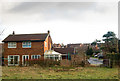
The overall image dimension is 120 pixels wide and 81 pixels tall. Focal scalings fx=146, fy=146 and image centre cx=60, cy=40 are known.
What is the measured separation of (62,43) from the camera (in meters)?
69.9

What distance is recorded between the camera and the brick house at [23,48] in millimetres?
28625

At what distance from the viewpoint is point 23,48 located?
29.1m

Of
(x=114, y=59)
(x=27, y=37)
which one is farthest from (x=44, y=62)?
(x=114, y=59)

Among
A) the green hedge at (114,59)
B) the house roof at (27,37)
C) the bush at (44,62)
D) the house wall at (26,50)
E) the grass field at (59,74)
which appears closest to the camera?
the grass field at (59,74)

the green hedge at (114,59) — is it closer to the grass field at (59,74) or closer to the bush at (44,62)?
the grass field at (59,74)

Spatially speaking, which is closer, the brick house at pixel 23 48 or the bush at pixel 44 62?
the bush at pixel 44 62

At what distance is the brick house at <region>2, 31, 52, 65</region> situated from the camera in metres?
28.6

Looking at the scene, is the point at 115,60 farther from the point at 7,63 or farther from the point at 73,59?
the point at 7,63

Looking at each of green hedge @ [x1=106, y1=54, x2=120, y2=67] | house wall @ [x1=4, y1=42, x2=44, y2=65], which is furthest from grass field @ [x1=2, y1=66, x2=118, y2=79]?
house wall @ [x1=4, y1=42, x2=44, y2=65]

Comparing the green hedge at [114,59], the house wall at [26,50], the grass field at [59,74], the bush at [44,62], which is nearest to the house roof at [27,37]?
the house wall at [26,50]

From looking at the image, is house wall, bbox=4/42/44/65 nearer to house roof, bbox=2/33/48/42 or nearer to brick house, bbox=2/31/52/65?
brick house, bbox=2/31/52/65

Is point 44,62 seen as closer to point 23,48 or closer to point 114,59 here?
point 23,48

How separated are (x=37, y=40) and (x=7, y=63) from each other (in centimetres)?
729

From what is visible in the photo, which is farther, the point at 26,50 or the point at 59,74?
the point at 26,50
